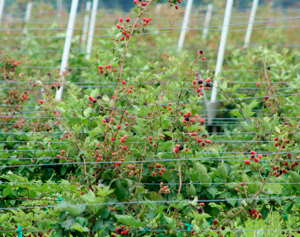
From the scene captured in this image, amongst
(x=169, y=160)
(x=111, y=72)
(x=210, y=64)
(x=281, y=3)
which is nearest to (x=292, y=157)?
(x=169, y=160)

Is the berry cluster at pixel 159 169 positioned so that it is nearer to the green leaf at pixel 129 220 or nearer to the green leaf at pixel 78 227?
the green leaf at pixel 129 220

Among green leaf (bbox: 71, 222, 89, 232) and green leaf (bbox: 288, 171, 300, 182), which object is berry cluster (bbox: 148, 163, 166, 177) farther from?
green leaf (bbox: 288, 171, 300, 182)

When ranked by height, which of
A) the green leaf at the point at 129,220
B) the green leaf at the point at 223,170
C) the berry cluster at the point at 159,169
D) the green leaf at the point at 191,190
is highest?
the green leaf at the point at 223,170

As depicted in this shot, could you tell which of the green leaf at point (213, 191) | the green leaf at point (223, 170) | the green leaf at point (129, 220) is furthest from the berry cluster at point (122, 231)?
the green leaf at point (223, 170)

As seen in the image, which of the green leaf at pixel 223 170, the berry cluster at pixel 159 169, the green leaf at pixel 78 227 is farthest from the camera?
the green leaf at pixel 223 170

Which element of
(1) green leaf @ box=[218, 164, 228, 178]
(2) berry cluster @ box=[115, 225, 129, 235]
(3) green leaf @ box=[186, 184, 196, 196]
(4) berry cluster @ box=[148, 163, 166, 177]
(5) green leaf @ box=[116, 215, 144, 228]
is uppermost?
(1) green leaf @ box=[218, 164, 228, 178]

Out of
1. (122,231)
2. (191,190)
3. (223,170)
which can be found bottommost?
(122,231)

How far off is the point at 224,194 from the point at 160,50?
14.6 feet

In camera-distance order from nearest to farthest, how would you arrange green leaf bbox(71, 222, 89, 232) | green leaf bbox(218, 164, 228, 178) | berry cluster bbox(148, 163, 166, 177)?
green leaf bbox(71, 222, 89, 232) → berry cluster bbox(148, 163, 166, 177) → green leaf bbox(218, 164, 228, 178)

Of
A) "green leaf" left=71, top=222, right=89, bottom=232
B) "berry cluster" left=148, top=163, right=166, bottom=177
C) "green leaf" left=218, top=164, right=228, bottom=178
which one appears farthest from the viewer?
"green leaf" left=218, top=164, right=228, bottom=178

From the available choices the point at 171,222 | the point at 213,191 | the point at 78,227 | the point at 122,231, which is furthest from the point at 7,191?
the point at 213,191

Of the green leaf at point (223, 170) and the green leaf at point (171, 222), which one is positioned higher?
the green leaf at point (223, 170)

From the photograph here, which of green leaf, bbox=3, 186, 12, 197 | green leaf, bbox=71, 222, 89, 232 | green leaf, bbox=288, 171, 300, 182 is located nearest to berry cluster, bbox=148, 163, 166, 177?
green leaf, bbox=71, 222, 89, 232

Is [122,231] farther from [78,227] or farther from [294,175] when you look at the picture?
[294,175]
